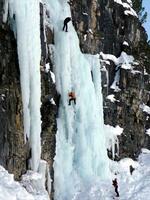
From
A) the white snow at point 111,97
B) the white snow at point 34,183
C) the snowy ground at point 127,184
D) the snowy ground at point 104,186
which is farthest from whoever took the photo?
the white snow at point 111,97

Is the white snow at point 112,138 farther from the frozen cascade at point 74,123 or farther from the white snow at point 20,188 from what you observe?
the white snow at point 20,188

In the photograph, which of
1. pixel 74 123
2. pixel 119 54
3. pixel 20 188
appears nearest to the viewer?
pixel 20 188

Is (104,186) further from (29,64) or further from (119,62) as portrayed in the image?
(119,62)

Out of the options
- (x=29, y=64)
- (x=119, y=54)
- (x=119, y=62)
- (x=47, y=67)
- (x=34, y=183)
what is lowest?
(x=34, y=183)

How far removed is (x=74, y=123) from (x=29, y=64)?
258 inches

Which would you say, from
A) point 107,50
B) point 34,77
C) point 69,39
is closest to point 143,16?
point 107,50

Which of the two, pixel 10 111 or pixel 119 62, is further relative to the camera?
pixel 119 62

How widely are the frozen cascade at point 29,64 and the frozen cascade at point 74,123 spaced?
4.21 m

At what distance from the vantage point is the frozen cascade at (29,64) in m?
18.7

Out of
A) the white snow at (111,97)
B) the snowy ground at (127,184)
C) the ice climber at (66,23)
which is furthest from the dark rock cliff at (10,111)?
the white snow at (111,97)

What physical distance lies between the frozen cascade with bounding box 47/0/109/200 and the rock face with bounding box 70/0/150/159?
2823mm

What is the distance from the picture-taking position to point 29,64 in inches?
746

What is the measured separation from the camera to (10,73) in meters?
18.6

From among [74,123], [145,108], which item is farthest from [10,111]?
[145,108]
